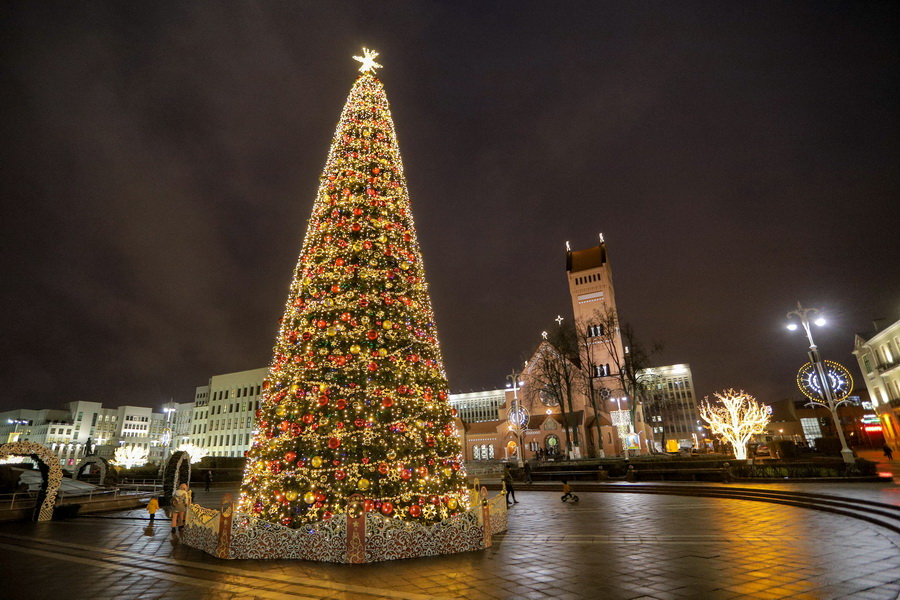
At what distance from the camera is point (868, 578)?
628 centimetres

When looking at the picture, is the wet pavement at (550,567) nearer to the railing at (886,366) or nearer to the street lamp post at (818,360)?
the street lamp post at (818,360)

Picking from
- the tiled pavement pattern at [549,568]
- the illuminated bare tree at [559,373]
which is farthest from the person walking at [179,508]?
the illuminated bare tree at [559,373]

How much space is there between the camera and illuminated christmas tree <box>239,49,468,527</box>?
862 cm

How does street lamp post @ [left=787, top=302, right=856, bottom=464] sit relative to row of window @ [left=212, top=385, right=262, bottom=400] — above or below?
below

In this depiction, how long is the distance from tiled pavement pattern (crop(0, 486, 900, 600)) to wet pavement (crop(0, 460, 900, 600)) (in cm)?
2

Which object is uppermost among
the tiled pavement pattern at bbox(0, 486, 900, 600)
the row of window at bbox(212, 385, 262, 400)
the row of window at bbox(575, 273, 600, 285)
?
the row of window at bbox(575, 273, 600, 285)

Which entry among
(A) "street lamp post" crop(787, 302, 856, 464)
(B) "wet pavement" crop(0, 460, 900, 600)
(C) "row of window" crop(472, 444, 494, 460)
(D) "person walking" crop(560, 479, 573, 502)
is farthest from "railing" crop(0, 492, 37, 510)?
(C) "row of window" crop(472, 444, 494, 460)

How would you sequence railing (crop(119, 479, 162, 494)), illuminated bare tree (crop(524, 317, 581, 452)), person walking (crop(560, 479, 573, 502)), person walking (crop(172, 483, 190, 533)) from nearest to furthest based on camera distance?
person walking (crop(172, 483, 190, 533))
person walking (crop(560, 479, 573, 502))
railing (crop(119, 479, 162, 494))
illuminated bare tree (crop(524, 317, 581, 452))

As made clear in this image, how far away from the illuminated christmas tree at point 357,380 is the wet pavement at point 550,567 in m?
1.23

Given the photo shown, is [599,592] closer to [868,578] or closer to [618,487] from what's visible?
[868,578]

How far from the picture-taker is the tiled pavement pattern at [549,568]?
6.27 m

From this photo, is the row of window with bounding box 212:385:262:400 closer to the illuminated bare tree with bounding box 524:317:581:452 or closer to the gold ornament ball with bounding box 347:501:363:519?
the illuminated bare tree with bounding box 524:317:581:452

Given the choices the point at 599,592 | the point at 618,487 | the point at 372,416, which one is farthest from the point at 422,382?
the point at 618,487

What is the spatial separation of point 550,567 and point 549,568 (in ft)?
0.26
